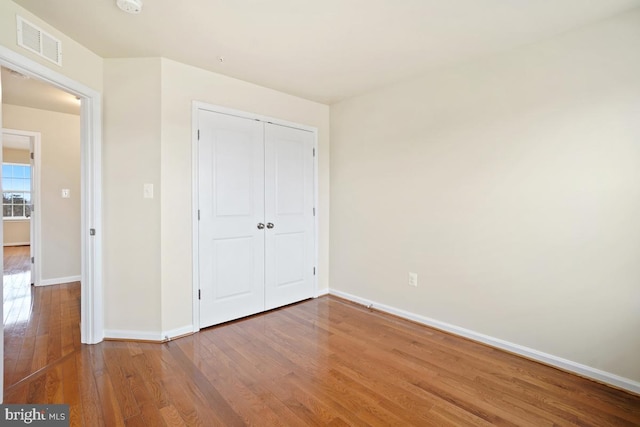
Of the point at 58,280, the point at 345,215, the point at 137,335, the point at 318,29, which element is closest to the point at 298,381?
the point at 137,335

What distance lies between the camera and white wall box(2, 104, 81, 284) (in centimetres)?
420

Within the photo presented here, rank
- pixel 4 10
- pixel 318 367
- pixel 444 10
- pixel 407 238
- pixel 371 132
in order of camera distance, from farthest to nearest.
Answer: pixel 371 132, pixel 407 238, pixel 318 367, pixel 444 10, pixel 4 10

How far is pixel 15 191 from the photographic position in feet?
24.0

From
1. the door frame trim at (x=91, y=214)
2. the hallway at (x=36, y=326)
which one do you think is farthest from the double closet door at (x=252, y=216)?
the hallway at (x=36, y=326)

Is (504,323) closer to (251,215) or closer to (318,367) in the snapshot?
(318,367)

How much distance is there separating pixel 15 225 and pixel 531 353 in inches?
409

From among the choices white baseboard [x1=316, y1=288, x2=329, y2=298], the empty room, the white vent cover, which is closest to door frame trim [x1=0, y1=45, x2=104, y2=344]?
the empty room

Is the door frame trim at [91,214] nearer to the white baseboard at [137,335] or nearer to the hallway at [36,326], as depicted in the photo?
the white baseboard at [137,335]

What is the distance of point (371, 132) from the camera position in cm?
342

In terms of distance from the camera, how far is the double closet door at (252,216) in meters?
2.88

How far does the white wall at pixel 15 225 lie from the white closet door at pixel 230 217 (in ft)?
24.5

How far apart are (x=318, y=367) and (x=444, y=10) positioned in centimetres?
260

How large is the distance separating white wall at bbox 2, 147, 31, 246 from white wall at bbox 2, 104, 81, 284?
4336 mm

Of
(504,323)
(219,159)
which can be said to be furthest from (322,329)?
(219,159)
